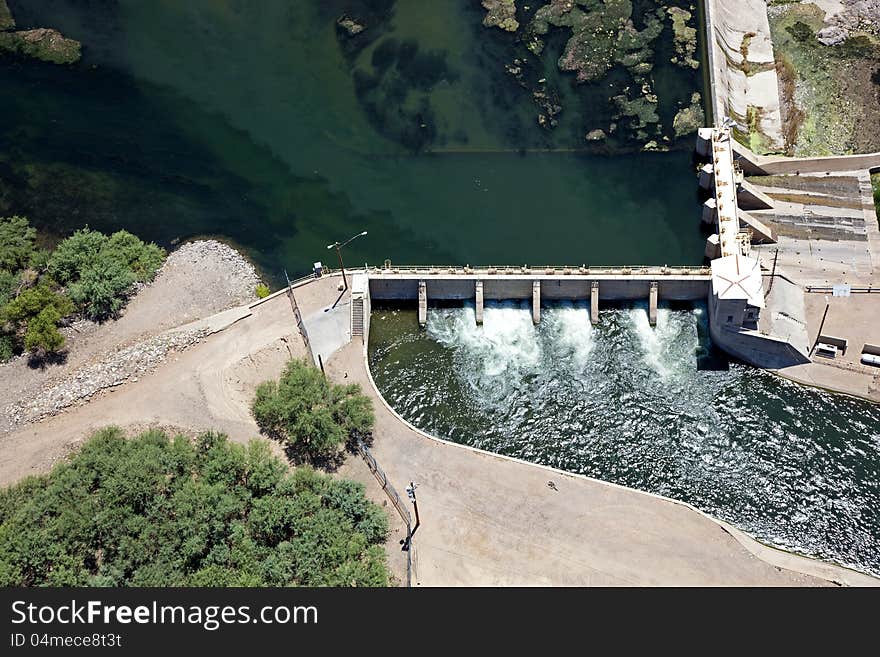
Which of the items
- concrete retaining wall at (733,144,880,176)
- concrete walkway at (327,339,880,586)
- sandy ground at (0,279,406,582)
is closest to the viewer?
concrete walkway at (327,339,880,586)

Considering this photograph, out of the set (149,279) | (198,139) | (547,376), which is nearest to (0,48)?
(198,139)

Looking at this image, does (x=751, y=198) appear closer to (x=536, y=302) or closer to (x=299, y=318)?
(x=536, y=302)

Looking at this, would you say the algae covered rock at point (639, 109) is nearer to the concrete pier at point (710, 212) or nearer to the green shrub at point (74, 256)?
the concrete pier at point (710, 212)

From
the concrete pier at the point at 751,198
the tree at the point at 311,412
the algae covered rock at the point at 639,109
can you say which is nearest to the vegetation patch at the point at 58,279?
the tree at the point at 311,412

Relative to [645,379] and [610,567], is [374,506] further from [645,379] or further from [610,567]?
[645,379]

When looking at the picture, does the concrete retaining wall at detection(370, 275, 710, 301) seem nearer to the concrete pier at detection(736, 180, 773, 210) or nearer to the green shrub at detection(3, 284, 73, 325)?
the concrete pier at detection(736, 180, 773, 210)

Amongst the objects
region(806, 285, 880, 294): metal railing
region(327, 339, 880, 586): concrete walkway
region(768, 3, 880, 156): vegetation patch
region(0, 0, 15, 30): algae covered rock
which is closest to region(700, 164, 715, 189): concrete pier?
region(768, 3, 880, 156): vegetation patch
